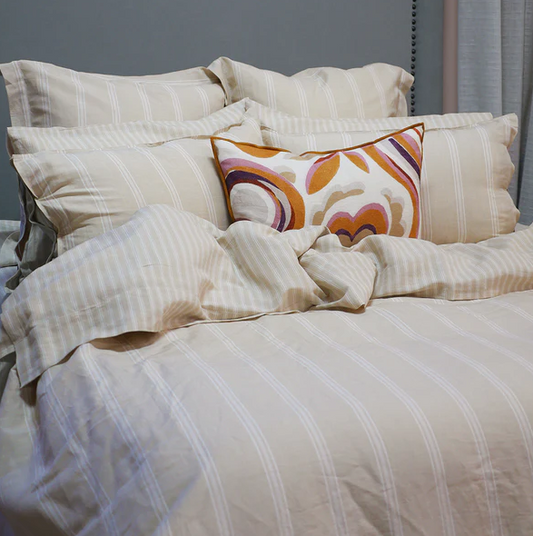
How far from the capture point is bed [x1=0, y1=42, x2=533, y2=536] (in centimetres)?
84

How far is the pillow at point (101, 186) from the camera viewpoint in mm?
1359

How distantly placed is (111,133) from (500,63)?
4.78 ft

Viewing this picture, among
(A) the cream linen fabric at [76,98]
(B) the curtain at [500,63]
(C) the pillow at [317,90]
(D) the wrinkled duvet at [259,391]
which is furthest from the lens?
(B) the curtain at [500,63]

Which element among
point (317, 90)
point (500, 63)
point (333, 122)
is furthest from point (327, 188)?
point (500, 63)

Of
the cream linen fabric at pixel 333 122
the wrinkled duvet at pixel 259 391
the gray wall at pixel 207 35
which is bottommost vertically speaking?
the wrinkled duvet at pixel 259 391

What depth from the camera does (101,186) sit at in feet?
4.50

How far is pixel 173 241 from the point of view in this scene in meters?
1.20

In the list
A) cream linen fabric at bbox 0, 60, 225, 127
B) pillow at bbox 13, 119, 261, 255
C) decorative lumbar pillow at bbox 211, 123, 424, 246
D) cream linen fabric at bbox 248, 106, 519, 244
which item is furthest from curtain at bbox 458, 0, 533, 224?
pillow at bbox 13, 119, 261, 255

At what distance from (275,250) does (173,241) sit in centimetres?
20

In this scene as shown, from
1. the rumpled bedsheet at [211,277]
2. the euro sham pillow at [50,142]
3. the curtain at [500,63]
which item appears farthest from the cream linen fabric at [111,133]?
the curtain at [500,63]

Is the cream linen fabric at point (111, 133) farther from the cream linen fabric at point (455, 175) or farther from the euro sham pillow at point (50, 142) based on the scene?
the cream linen fabric at point (455, 175)

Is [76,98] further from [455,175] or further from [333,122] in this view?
[455,175]

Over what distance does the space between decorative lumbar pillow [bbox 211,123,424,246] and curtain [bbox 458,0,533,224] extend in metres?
1.01

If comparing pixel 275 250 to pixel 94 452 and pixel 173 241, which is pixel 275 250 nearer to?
pixel 173 241
